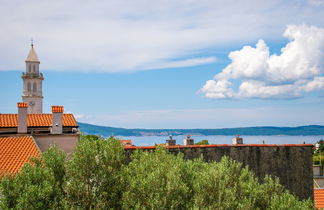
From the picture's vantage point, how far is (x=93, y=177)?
13336 mm

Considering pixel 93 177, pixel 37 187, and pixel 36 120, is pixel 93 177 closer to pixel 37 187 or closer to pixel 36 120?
pixel 37 187

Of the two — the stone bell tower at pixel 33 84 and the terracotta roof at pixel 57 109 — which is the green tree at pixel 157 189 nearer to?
the terracotta roof at pixel 57 109

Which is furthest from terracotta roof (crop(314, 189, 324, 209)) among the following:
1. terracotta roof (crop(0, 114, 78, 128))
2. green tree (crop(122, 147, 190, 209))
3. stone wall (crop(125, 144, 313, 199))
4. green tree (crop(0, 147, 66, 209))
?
green tree (crop(0, 147, 66, 209))

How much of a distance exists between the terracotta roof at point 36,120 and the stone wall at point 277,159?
1602 centimetres

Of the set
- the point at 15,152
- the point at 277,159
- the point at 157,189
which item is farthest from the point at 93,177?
the point at 277,159

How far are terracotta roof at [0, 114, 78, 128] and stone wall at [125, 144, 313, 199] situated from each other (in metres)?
16.0

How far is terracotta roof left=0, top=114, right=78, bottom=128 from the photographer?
3188 cm

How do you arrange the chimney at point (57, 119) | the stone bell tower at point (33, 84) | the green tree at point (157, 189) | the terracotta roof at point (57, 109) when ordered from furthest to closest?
the stone bell tower at point (33, 84)
the chimney at point (57, 119)
the terracotta roof at point (57, 109)
the green tree at point (157, 189)

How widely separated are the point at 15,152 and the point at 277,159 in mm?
14911

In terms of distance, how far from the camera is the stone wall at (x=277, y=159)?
20.7m

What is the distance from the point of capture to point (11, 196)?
41.8 feet

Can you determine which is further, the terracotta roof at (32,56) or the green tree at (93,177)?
the terracotta roof at (32,56)

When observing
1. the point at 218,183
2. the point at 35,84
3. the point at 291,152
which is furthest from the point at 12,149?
the point at 35,84

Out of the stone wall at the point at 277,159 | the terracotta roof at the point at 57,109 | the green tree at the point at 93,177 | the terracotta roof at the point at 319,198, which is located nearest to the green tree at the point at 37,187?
the green tree at the point at 93,177
